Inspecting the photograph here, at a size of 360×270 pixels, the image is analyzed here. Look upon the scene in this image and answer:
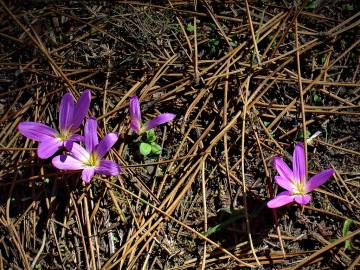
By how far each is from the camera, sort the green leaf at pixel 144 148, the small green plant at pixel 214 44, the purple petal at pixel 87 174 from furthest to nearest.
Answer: the small green plant at pixel 214 44 → the green leaf at pixel 144 148 → the purple petal at pixel 87 174

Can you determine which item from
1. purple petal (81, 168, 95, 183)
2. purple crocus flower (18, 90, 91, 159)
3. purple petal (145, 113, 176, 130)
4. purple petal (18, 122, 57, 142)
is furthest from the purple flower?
purple petal (18, 122, 57, 142)

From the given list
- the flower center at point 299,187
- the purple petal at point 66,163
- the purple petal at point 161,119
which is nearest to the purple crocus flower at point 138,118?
the purple petal at point 161,119

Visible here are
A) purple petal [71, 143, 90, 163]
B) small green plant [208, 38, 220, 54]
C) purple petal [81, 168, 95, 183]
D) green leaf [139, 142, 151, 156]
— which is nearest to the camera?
purple petal [81, 168, 95, 183]

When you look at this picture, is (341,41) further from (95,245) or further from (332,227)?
(95,245)

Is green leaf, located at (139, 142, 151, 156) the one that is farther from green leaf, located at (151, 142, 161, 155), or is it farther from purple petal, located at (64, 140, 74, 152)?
purple petal, located at (64, 140, 74, 152)

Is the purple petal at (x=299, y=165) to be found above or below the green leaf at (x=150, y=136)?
below

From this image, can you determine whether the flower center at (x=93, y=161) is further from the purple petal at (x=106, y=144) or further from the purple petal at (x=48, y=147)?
the purple petal at (x=48, y=147)

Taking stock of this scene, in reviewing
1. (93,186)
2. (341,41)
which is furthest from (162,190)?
(341,41)
